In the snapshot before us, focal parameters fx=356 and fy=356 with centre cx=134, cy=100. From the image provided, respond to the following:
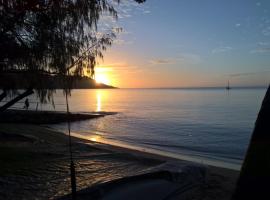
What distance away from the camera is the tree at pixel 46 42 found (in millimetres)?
8430

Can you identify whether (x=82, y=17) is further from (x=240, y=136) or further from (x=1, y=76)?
(x=240, y=136)

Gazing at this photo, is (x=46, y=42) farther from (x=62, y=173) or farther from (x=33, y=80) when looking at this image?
(x=62, y=173)

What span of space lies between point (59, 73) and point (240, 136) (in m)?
25.4

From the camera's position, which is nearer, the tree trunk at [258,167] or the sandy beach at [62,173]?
the tree trunk at [258,167]

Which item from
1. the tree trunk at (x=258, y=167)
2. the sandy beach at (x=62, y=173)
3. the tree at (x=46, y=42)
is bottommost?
the sandy beach at (x=62, y=173)

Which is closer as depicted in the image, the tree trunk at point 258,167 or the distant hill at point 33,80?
the tree trunk at point 258,167

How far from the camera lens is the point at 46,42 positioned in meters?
8.91

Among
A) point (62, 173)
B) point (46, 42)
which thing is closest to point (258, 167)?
point (46, 42)

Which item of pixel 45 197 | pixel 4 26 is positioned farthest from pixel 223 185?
pixel 4 26

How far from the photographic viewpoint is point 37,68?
8984mm

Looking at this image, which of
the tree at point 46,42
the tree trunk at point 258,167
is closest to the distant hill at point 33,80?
the tree at point 46,42

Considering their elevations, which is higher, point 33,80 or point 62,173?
point 33,80

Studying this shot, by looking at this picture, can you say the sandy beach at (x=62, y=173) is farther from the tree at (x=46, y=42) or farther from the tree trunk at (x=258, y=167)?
the tree trunk at (x=258, y=167)

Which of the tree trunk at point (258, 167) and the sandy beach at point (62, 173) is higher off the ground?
the tree trunk at point (258, 167)
